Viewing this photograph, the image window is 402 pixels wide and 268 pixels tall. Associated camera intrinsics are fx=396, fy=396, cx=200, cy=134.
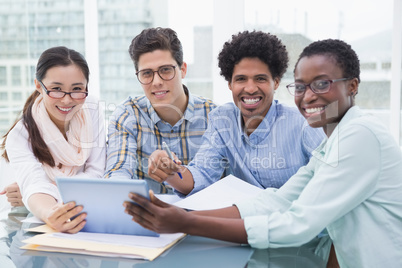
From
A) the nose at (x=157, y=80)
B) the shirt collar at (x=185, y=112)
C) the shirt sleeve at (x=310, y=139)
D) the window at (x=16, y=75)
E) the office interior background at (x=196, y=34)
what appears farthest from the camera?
the window at (x=16, y=75)

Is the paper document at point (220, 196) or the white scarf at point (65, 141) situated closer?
the paper document at point (220, 196)

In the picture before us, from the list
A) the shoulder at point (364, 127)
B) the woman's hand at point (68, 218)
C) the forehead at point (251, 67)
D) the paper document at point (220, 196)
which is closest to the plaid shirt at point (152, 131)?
the forehead at point (251, 67)

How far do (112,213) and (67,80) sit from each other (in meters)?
0.78

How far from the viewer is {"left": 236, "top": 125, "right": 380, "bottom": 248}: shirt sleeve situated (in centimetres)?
93

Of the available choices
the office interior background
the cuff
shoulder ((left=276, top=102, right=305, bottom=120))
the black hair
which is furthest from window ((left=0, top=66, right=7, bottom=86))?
the cuff

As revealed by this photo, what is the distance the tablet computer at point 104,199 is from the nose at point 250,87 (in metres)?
0.74

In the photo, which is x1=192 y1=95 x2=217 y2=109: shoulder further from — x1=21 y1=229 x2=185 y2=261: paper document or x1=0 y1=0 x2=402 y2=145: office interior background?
x1=0 y1=0 x2=402 y2=145: office interior background

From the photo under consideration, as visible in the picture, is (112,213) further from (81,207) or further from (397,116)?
(397,116)

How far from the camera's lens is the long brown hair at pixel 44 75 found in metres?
1.55

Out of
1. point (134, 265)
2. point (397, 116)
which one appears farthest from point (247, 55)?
point (397, 116)

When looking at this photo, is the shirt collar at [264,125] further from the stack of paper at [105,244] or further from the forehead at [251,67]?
the stack of paper at [105,244]

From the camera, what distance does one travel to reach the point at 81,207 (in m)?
1.02

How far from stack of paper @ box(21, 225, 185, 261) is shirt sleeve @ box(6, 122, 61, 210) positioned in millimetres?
325

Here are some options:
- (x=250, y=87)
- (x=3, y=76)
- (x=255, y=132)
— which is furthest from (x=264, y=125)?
(x=3, y=76)
